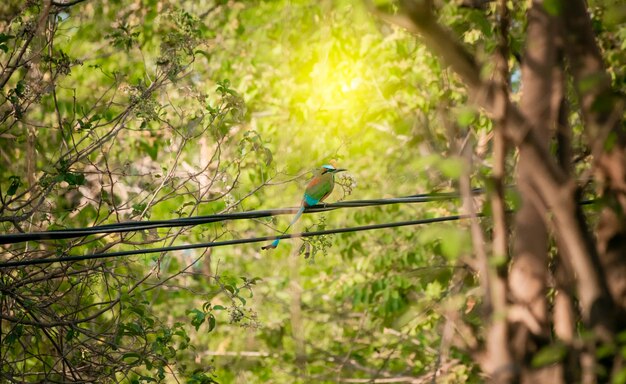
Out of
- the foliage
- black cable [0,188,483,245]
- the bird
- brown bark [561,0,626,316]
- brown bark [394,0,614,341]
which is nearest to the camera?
brown bark [394,0,614,341]

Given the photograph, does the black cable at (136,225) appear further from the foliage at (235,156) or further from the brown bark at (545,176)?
the brown bark at (545,176)

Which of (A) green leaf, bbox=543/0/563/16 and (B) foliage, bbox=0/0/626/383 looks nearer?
(A) green leaf, bbox=543/0/563/16

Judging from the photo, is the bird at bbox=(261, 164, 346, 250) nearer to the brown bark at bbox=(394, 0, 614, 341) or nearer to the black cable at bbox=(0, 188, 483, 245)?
the black cable at bbox=(0, 188, 483, 245)

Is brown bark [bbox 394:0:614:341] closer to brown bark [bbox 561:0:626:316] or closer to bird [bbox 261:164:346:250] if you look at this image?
brown bark [bbox 561:0:626:316]

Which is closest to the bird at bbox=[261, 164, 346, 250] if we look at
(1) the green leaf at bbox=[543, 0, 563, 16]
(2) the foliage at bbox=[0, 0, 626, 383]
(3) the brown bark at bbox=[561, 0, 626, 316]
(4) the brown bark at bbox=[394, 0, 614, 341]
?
(2) the foliage at bbox=[0, 0, 626, 383]

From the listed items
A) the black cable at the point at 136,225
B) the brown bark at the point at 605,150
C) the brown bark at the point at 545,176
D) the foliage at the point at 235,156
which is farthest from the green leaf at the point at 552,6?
the foliage at the point at 235,156

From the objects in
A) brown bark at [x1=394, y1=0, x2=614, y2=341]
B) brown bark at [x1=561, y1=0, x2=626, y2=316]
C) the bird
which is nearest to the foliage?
the bird

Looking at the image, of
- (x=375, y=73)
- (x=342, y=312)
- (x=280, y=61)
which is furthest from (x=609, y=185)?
(x=342, y=312)

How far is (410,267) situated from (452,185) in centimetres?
134

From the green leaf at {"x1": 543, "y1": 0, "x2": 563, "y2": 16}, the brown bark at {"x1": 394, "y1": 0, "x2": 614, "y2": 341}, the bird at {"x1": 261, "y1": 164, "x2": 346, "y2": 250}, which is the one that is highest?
the bird at {"x1": 261, "y1": 164, "x2": 346, "y2": 250}

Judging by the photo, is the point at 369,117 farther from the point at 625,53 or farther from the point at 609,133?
the point at 609,133

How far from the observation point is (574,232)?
267cm

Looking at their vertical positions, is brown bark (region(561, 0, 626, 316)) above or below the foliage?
below

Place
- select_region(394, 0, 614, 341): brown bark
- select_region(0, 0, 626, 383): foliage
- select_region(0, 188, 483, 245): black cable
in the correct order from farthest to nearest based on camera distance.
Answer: select_region(0, 0, 626, 383): foliage < select_region(0, 188, 483, 245): black cable < select_region(394, 0, 614, 341): brown bark
